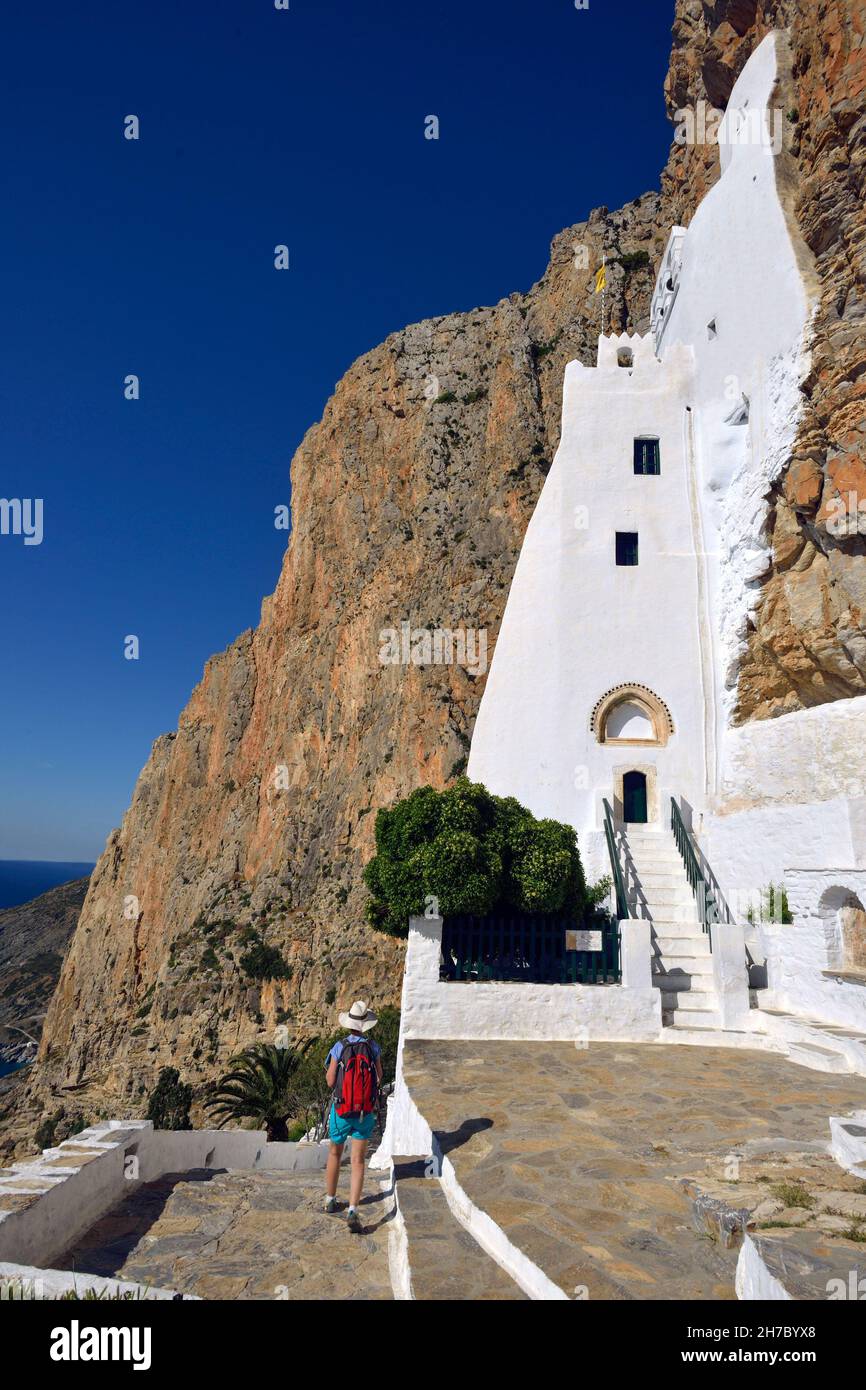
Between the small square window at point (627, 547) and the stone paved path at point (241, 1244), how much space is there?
1291 centimetres

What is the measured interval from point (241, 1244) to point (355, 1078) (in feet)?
3.72

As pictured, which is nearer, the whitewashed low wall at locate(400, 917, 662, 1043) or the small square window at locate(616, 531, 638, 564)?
the whitewashed low wall at locate(400, 917, 662, 1043)

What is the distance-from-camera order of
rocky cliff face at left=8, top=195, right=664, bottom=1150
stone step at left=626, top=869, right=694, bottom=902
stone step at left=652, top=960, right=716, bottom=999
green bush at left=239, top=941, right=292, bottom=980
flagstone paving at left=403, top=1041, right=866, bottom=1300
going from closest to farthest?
flagstone paving at left=403, top=1041, right=866, bottom=1300 → stone step at left=652, top=960, right=716, bottom=999 → stone step at left=626, top=869, right=694, bottom=902 → green bush at left=239, top=941, right=292, bottom=980 → rocky cliff face at left=8, top=195, right=664, bottom=1150

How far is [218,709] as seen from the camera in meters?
58.7

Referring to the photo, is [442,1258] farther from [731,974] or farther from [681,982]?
[681,982]

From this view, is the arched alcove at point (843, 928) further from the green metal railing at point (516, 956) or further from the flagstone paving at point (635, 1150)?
the green metal railing at point (516, 956)

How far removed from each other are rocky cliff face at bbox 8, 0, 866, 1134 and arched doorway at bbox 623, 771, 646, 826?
43.9 feet

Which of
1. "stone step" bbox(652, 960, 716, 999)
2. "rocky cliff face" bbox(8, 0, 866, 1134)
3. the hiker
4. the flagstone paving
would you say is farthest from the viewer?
"rocky cliff face" bbox(8, 0, 866, 1134)

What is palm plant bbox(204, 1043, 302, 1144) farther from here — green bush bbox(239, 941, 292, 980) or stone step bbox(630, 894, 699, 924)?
green bush bbox(239, 941, 292, 980)

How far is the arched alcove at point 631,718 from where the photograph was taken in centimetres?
1527

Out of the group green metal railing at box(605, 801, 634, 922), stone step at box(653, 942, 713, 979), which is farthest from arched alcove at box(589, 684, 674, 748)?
stone step at box(653, 942, 713, 979)

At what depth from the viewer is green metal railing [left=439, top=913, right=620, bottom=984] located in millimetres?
10352

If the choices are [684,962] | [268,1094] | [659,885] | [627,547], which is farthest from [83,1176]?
[627,547]
